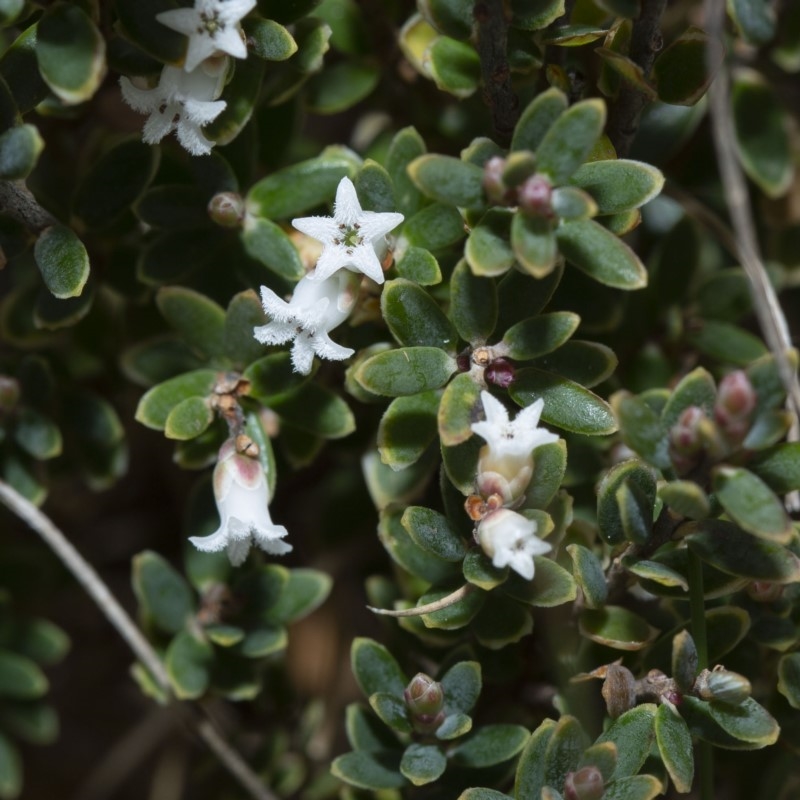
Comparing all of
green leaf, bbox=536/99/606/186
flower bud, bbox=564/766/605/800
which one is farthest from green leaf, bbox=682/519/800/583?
green leaf, bbox=536/99/606/186

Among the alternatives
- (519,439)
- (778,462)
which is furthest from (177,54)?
(778,462)

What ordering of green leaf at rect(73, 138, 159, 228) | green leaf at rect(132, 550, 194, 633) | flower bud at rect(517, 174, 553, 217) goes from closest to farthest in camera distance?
flower bud at rect(517, 174, 553, 217) → green leaf at rect(73, 138, 159, 228) → green leaf at rect(132, 550, 194, 633)

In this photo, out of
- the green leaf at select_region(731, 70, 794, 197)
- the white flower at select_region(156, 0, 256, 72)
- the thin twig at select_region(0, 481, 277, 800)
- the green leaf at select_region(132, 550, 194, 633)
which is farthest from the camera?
the green leaf at select_region(731, 70, 794, 197)

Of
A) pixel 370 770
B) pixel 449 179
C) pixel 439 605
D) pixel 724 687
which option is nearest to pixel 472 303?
pixel 449 179

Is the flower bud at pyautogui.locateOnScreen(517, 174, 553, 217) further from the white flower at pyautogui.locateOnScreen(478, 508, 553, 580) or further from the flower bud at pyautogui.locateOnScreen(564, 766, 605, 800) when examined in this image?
the flower bud at pyautogui.locateOnScreen(564, 766, 605, 800)

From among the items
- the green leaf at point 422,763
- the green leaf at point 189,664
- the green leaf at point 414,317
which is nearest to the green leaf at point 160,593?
the green leaf at point 189,664

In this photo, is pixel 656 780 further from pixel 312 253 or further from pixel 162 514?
pixel 162 514
